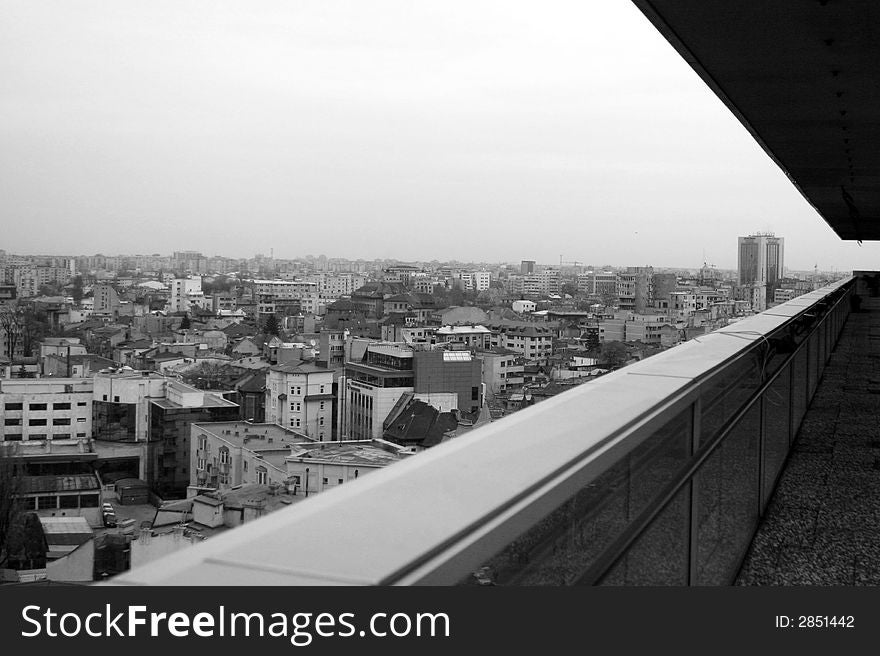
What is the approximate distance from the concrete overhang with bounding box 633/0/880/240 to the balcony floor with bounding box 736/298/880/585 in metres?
1.41

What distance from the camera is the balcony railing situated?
1.53 ft

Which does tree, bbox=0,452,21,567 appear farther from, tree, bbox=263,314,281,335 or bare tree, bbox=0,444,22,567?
tree, bbox=263,314,281,335

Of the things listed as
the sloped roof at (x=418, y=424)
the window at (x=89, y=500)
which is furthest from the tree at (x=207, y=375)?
the window at (x=89, y=500)

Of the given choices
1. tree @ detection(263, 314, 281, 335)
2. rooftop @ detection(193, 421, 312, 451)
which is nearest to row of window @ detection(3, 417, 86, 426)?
rooftop @ detection(193, 421, 312, 451)

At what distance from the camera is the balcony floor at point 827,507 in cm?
171

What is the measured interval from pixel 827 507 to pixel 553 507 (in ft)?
5.45

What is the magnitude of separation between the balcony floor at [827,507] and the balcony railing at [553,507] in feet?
0.63

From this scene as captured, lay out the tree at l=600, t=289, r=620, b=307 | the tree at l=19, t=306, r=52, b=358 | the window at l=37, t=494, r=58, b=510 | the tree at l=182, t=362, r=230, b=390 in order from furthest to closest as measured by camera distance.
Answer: the tree at l=600, t=289, r=620, b=307
the tree at l=19, t=306, r=52, b=358
the tree at l=182, t=362, r=230, b=390
the window at l=37, t=494, r=58, b=510

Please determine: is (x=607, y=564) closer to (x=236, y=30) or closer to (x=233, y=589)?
(x=233, y=589)

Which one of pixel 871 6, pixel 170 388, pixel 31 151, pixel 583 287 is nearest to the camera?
pixel 871 6

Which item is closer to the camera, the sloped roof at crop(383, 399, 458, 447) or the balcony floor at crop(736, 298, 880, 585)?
the balcony floor at crop(736, 298, 880, 585)

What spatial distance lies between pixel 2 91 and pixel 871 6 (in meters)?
33.0

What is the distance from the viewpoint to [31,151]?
27.8m

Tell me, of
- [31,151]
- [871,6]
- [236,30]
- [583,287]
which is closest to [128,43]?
[236,30]
